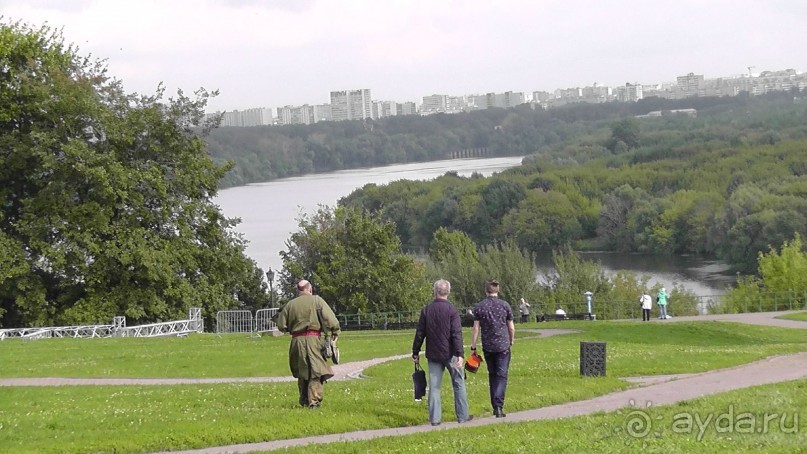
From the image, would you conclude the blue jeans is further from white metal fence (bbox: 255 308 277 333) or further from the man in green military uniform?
white metal fence (bbox: 255 308 277 333)

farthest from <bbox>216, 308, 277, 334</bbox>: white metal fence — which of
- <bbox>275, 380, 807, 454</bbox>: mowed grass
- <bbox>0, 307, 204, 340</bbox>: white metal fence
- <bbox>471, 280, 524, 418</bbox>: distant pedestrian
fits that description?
<bbox>275, 380, 807, 454</bbox>: mowed grass

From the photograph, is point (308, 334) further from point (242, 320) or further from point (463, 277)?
point (463, 277)

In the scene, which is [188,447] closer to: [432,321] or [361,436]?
[361,436]

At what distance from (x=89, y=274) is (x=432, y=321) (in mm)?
33021

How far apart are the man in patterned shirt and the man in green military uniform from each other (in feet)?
6.98

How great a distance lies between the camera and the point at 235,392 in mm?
19016

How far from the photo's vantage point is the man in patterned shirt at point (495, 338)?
15.7 meters

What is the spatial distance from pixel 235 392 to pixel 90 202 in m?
28.5

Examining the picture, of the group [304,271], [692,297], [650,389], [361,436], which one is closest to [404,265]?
[304,271]

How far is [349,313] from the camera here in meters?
61.8

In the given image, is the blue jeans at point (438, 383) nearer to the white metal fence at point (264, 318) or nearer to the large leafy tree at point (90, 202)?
the large leafy tree at point (90, 202)

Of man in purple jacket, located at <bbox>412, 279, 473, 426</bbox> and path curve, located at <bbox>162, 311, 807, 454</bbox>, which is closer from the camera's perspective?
path curve, located at <bbox>162, 311, 807, 454</bbox>

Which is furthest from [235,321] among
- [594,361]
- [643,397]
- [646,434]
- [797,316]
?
[646,434]

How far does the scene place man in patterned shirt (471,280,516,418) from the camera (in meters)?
15.7
